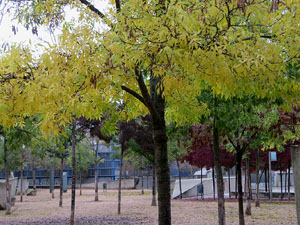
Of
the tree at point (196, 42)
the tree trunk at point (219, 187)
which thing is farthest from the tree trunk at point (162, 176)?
the tree trunk at point (219, 187)

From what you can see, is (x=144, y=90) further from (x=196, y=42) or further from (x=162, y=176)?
(x=162, y=176)

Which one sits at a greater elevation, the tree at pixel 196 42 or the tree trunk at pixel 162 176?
the tree at pixel 196 42

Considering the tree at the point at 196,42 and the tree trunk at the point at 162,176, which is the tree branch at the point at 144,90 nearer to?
the tree at the point at 196,42

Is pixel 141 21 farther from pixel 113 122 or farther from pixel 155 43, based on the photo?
pixel 113 122

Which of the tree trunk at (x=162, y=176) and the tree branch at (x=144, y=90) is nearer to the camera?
the tree branch at (x=144, y=90)

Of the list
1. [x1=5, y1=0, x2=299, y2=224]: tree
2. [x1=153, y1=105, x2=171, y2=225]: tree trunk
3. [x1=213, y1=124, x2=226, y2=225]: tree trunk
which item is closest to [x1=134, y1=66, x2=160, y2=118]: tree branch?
[x1=5, y1=0, x2=299, y2=224]: tree

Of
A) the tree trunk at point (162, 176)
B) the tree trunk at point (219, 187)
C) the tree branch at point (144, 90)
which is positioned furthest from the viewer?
the tree trunk at point (219, 187)

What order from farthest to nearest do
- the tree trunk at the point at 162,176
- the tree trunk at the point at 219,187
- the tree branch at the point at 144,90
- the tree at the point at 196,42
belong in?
1. the tree trunk at the point at 219,187
2. the tree trunk at the point at 162,176
3. the tree branch at the point at 144,90
4. the tree at the point at 196,42

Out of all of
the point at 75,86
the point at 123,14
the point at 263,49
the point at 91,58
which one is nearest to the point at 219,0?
the point at 263,49

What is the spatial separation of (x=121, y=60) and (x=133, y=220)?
10.3 metres

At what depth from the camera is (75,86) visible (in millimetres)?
4977

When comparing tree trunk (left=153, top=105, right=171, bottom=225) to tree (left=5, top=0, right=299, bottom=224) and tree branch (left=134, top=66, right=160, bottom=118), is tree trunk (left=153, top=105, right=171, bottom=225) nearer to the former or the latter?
tree branch (left=134, top=66, right=160, bottom=118)

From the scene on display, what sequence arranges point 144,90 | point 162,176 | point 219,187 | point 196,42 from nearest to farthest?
1. point 196,42
2. point 144,90
3. point 162,176
4. point 219,187

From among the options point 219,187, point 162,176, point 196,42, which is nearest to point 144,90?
point 196,42
